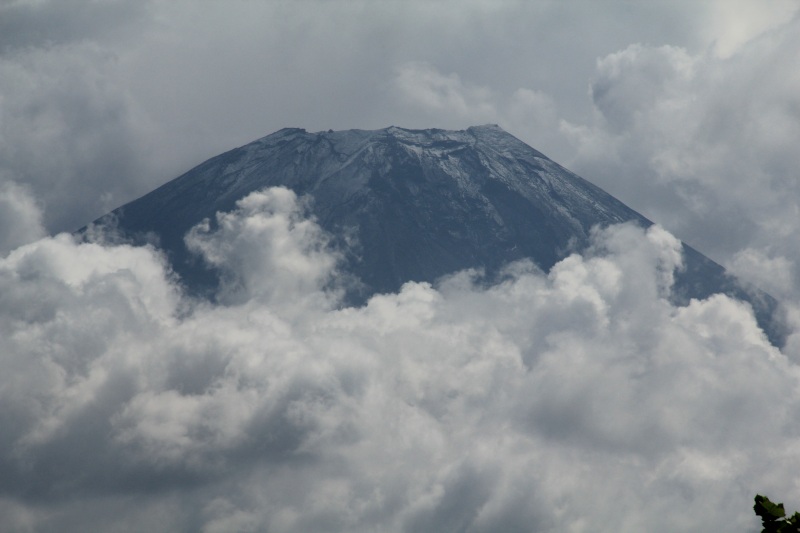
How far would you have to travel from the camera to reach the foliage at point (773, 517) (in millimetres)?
45781

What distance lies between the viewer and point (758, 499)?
46812mm

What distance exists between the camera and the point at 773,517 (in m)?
46.9

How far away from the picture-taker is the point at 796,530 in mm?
48188

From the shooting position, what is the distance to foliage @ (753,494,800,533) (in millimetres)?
45781

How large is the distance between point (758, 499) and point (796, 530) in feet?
10.4
